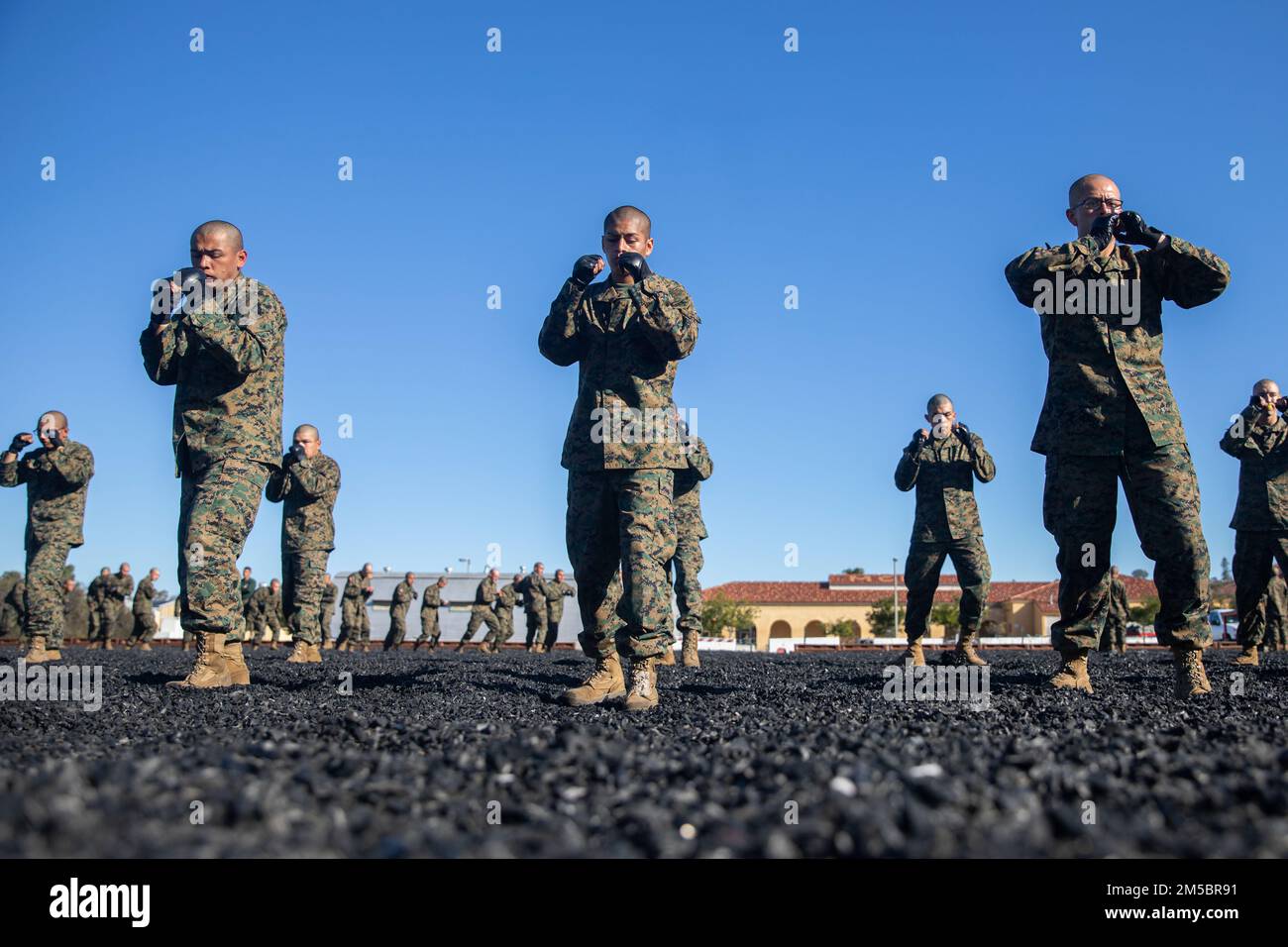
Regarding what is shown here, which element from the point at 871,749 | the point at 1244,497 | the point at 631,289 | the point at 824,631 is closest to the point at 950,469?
the point at 1244,497

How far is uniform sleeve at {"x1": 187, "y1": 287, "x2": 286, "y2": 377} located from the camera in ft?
19.1

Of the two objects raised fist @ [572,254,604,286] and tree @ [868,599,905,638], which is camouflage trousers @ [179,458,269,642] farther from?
tree @ [868,599,905,638]

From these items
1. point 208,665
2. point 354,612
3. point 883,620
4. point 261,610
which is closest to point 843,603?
point 883,620

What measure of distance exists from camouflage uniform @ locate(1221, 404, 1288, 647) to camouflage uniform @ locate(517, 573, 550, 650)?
17121mm

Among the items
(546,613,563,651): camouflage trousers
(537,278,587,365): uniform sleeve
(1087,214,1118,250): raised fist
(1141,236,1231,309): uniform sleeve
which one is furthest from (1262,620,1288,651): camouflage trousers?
(546,613,563,651): camouflage trousers

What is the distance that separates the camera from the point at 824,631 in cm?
8281

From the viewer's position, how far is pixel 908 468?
9.85 metres

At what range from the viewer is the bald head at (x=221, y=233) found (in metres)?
6.16

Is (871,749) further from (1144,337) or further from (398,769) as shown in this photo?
(1144,337)

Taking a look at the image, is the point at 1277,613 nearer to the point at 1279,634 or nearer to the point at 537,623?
the point at 1279,634

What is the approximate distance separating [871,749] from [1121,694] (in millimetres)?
3196

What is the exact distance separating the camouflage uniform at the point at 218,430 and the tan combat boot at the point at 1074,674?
5.17 metres

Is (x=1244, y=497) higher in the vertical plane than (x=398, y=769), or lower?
higher

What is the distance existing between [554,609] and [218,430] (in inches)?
797
